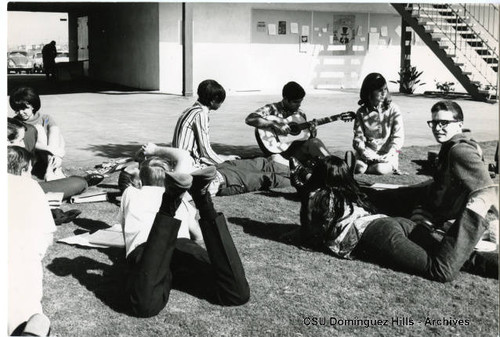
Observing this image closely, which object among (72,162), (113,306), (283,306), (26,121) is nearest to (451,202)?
(283,306)

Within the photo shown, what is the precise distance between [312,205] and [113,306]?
4.86 feet

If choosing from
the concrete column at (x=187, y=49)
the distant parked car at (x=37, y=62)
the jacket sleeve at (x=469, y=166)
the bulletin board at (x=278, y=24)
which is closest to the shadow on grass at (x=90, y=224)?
the jacket sleeve at (x=469, y=166)

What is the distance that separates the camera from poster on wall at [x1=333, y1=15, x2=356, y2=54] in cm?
2088

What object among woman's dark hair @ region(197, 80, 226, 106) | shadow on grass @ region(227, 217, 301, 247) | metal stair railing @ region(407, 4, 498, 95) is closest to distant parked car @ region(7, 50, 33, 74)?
metal stair railing @ region(407, 4, 498, 95)

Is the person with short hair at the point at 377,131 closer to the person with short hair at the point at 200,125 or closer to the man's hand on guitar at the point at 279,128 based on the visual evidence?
the man's hand on guitar at the point at 279,128

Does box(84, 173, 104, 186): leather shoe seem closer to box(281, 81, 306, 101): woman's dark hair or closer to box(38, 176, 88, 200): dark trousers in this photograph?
box(38, 176, 88, 200): dark trousers

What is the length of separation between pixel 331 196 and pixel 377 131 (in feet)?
10.7

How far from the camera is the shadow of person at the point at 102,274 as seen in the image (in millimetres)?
3703

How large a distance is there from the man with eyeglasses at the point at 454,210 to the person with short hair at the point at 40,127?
11.9 feet

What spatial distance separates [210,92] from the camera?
6.02 m

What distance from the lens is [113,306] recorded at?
3.62 meters

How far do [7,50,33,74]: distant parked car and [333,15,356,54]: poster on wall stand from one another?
618 inches

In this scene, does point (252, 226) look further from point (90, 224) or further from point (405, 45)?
point (405, 45)

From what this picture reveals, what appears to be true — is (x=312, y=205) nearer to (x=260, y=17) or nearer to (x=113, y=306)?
(x=113, y=306)
